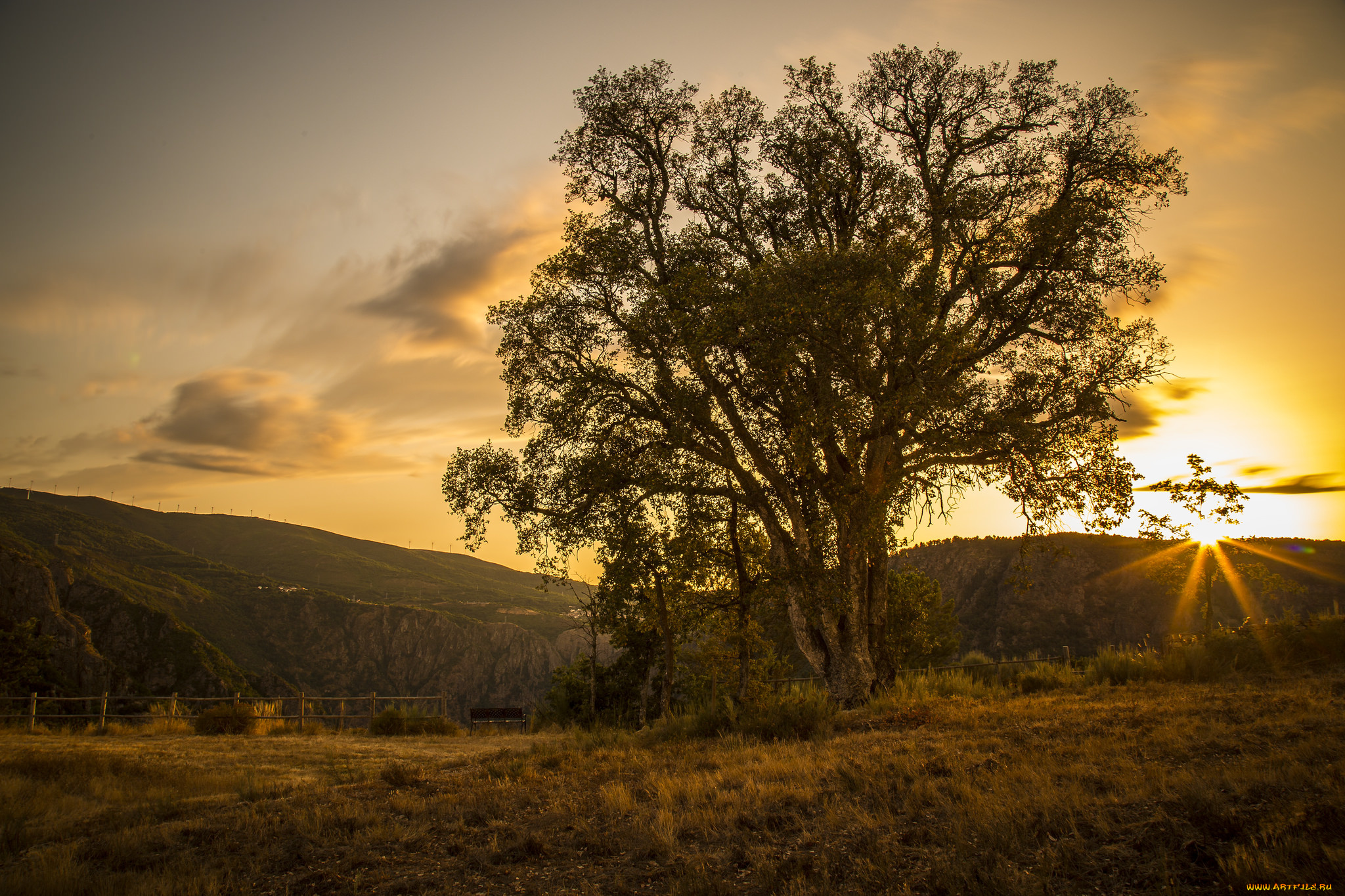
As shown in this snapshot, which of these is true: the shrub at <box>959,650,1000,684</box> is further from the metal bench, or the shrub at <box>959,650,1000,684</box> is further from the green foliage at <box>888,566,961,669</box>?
the metal bench

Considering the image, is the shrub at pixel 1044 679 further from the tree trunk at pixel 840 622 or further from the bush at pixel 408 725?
the bush at pixel 408 725

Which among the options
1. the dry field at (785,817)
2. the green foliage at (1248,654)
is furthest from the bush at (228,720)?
the green foliage at (1248,654)

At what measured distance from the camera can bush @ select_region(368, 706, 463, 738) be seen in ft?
83.9

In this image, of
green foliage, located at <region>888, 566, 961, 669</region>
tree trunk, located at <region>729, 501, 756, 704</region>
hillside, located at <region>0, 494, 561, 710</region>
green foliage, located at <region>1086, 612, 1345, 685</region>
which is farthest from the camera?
hillside, located at <region>0, 494, 561, 710</region>

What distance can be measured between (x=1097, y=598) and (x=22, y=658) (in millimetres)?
98012

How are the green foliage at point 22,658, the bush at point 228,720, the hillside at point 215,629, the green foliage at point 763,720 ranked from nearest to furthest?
the green foliage at point 763,720 < the bush at point 228,720 < the green foliage at point 22,658 < the hillside at point 215,629

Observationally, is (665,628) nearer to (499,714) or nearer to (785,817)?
(785,817)

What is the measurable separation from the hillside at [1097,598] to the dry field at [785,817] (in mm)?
59314

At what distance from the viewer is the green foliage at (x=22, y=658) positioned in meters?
47.0

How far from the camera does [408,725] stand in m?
26.1

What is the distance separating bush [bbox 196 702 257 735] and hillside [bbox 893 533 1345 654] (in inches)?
2155

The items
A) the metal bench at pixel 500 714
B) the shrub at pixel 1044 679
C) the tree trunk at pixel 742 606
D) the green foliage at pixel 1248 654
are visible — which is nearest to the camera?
the green foliage at pixel 1248 654

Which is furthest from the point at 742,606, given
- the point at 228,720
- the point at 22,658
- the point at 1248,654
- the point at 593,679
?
the point at 22,658

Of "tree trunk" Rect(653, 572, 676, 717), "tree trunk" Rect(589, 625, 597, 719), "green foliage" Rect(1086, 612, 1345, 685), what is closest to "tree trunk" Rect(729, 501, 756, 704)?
"tree trunk" Rect(653, 572, 676, 717)
